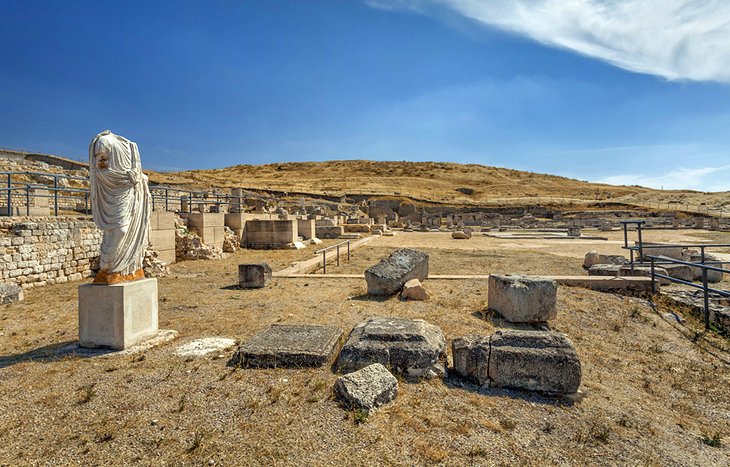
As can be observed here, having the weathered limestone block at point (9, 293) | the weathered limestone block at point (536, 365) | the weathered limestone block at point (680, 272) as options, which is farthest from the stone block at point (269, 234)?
the weathered limestone block at point (536, 365)

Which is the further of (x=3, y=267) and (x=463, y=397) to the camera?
(x=3, y=267)

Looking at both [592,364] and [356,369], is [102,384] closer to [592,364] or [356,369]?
[356,369]

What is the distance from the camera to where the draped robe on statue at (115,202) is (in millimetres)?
4797

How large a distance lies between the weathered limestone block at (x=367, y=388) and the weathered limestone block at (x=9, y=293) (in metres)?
7.68

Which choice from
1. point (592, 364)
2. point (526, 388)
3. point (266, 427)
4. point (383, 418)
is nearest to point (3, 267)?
point (266, 427)

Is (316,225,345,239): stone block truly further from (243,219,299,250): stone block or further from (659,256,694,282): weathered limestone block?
(659,256,694,282): weathered limestone block

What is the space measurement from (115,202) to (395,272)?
5282 mm

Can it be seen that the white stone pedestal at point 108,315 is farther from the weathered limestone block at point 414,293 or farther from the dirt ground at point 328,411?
the weathered limestone block at point 414,293

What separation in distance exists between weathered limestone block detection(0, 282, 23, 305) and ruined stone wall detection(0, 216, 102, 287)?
86 centimetres

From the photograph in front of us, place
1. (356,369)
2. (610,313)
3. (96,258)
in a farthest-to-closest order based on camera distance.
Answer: (96,258) → (610,313) → (356,369)

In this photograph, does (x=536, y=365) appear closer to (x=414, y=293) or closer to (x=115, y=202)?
(x=414, y=293)

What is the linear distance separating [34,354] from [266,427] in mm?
3638

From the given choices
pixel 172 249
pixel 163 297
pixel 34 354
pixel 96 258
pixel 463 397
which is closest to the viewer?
pixel 463 397

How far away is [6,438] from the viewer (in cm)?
304
